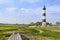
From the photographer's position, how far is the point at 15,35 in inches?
740

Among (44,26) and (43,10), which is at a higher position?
(43,10)

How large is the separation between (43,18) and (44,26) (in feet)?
14.4

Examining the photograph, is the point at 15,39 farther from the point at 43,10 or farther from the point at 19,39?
the point at 43,10

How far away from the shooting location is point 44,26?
265 feet

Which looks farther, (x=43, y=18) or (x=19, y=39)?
(x=43, y=18)

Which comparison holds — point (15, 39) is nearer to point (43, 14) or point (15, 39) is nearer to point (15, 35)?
point (15, 35)

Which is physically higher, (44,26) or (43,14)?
(43,14)

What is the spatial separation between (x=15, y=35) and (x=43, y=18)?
5985 cm

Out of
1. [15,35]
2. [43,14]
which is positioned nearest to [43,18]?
[43,14]

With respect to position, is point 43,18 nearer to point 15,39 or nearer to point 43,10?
point 43,10

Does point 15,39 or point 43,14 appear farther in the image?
point 43,14

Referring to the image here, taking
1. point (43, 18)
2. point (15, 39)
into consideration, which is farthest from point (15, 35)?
point (43, 18)

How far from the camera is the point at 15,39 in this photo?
60.4 feet

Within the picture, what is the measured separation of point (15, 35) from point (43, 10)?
203 feet
